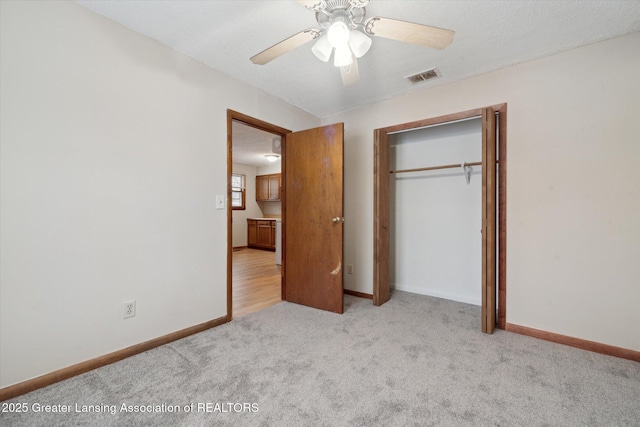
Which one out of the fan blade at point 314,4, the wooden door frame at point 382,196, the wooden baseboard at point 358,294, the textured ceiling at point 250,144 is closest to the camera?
the fan blade at point 314,4

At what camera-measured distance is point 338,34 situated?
4.63 ft

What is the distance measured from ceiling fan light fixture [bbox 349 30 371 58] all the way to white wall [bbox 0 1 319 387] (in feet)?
4.86

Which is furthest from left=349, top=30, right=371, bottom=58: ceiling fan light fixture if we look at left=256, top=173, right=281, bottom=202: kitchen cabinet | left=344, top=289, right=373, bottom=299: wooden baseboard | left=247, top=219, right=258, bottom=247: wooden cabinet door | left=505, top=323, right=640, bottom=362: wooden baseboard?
left=247, top=219, right=258, bottom=247: wooden cabinet door

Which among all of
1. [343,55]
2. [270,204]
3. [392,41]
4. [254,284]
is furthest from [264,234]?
[343,55]

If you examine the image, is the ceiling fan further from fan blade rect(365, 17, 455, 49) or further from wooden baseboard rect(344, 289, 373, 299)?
wooden baseboard rect(344, 289, 373, 299)

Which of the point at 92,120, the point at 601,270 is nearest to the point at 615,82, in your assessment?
the point at 601,270

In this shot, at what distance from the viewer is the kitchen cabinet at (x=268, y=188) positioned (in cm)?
768

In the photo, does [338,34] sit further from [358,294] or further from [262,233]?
[262,233]

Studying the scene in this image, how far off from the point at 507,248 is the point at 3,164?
3585mm

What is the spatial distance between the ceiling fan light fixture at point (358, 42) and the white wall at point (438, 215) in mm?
1993

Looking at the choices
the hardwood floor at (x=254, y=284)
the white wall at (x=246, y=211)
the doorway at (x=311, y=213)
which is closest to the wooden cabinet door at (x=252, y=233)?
the white wall at (x=246, y=211)

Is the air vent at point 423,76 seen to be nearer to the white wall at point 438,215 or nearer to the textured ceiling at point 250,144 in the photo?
the white wall at point 438,215

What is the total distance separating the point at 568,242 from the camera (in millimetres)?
2186

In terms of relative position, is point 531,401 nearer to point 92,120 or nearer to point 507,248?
point 507,248
